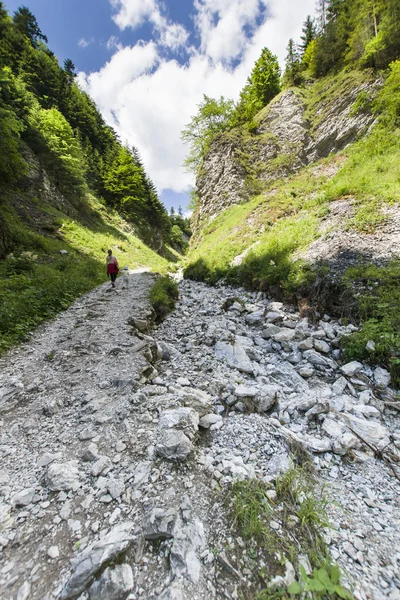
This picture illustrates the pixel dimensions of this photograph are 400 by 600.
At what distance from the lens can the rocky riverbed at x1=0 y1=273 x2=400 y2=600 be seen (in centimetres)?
204

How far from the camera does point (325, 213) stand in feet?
39.3

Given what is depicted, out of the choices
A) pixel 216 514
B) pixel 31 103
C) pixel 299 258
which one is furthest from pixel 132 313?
pixel 31 103

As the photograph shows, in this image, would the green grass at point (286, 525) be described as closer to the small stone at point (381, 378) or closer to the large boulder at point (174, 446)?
the large boulder at point (174, 446)

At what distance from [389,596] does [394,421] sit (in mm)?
2715

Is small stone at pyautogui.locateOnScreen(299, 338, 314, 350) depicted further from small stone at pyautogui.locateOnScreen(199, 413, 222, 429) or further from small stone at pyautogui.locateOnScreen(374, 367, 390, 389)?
small stone at pyautogui.locateOnScreen(199, 413, 222, 429)

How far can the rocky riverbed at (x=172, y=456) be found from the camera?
204cm

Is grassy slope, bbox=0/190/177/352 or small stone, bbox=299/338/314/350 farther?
grassy slope, bbox=0/190/177/352

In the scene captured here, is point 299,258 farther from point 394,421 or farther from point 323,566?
point 323,566

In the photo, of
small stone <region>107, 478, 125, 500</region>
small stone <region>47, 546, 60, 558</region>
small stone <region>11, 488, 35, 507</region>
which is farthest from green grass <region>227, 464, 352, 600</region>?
small stone <region>11, 488, 35, 507</region>

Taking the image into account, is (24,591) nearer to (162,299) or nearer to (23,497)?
(23,497)

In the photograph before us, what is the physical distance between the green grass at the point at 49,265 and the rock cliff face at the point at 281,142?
522 inches

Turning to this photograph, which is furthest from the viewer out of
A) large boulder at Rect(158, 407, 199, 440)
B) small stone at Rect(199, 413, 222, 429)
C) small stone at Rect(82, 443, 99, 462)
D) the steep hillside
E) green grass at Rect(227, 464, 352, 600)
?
the steep hillside

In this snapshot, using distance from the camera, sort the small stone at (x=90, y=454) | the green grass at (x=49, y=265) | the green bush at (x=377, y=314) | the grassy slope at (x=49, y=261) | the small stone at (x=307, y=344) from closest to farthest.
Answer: the small stone at (x=90, y=454) → the green bush at (x=377, y=314) → the small stone at (x=307, y=344) → the green grass at (x=49, y=265) → the grassy slope at (x=49, y=261)

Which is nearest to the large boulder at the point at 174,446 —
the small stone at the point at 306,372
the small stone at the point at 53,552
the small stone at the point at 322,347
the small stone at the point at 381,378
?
the small stone at the point at 53,552
